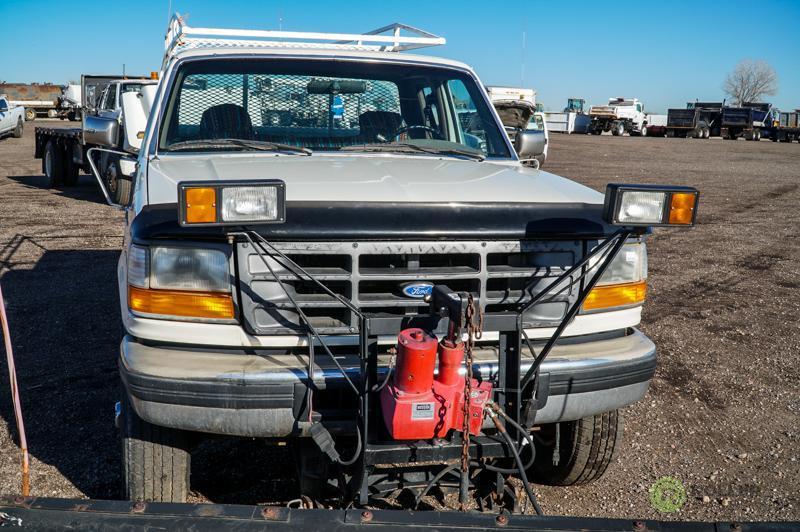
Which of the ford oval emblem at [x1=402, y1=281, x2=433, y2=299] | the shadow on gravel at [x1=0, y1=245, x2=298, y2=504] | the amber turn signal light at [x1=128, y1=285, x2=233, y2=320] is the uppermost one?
the ford oval emblem at [x1=402, y1=281, x2=433, y2=299]

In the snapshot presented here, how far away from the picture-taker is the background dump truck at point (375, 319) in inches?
101

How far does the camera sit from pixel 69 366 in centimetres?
514

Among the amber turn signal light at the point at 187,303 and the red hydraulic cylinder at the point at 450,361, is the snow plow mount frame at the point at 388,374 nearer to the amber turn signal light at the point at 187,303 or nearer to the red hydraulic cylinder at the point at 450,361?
the red hydraulic cylinder at the point at 450,361

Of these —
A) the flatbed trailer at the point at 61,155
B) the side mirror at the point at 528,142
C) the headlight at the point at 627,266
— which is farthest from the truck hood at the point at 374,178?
the flatbed trailer at the point at 61,155

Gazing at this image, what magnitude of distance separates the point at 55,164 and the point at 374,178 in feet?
44.8

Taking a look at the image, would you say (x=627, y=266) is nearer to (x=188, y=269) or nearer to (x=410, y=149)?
(x=410, y=149)

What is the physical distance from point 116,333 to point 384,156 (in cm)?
314

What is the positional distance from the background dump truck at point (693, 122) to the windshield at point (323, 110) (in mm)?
52015

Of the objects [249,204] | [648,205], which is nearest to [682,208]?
[648,205]

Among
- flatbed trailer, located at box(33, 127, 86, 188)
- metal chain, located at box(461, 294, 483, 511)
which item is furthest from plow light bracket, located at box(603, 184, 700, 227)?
flatbed trailer, located at box(33, 127, 86, 188)

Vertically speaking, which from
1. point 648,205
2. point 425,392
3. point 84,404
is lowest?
point 84,404

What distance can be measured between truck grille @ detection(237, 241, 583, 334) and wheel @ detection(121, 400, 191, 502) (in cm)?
62

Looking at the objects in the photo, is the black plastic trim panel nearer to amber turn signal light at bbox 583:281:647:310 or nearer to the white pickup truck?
amber turn signal light at bbox 583:281:647:310

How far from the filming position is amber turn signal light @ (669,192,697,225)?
103 inches
